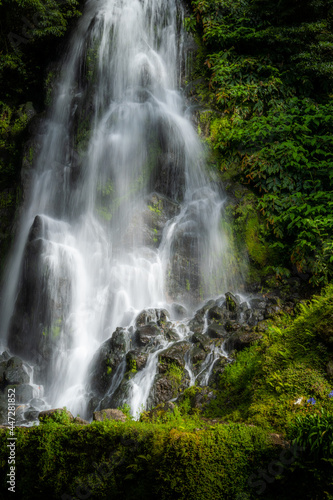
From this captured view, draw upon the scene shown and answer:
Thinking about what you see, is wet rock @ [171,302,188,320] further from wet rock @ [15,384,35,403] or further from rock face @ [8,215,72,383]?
wet rock @ [15,384,35,403]

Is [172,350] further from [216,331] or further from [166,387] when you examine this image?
[216,331]

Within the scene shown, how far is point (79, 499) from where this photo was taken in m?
2.79

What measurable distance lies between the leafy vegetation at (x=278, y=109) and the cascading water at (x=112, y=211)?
1141mm

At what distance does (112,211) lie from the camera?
9844 millimetres

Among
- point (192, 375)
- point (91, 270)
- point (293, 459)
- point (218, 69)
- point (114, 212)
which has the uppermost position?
point (218, 69)

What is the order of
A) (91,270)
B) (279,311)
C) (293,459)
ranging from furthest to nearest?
1. (91,270)
2. (279,311)
3. (293,459)

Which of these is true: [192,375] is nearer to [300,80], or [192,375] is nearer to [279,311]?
[279,311]

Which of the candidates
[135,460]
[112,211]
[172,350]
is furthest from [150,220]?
[135,460]

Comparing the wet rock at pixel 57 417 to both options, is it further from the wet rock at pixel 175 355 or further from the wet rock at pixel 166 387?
the wet rock at pixel 175 355

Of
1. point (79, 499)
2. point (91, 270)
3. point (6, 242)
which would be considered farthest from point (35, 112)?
point (79, 499)

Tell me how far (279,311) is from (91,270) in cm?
499

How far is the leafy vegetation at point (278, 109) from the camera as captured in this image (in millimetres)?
7430

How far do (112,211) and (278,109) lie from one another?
592cm

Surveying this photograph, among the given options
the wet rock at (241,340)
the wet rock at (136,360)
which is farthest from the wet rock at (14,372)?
the wet rock at (241,340)
